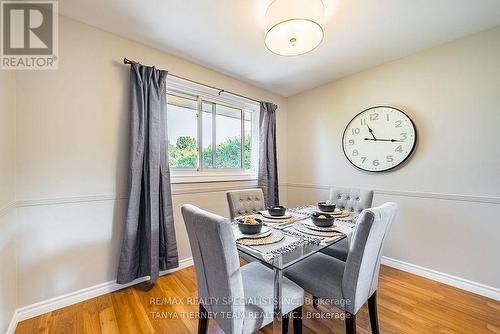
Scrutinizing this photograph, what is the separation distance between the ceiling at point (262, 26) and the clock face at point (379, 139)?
25.1 inches

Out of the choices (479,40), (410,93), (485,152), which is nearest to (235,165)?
(410,93)

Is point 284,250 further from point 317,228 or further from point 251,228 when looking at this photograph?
point 317,228

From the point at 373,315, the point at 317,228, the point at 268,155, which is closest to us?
the point at 373,315

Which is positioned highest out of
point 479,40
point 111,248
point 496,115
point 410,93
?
point 479,40

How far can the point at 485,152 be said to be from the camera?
6.08ft

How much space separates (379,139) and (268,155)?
142cm

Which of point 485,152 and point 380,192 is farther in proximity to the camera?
point 380,192

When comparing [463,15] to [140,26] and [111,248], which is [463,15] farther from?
[111,248]

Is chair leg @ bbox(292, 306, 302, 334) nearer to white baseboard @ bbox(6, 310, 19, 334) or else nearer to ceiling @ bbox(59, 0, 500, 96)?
white baseboard @ bbox(6, 310, 19, 334)

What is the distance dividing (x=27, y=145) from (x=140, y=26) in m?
1.31

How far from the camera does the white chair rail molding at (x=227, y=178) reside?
1268mm

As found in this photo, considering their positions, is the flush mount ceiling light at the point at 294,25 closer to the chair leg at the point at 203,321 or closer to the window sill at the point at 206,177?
the window sill at the point at 206,177

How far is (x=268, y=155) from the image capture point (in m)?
3.09

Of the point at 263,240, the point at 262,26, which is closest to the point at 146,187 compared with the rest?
the point at 263,240
